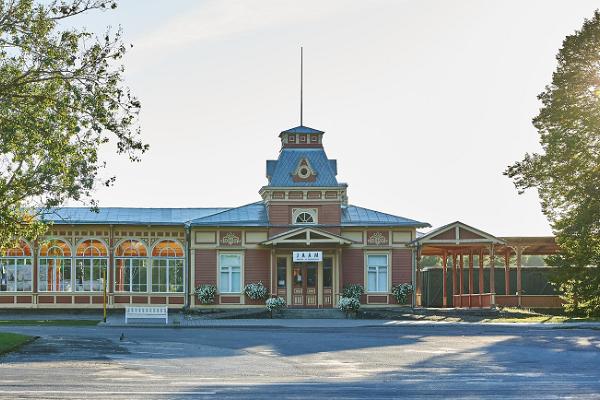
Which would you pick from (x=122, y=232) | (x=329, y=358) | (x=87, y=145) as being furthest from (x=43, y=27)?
(x=122, y=232)

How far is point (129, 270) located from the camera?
4753cm

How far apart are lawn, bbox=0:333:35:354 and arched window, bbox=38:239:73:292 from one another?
58.6 ft

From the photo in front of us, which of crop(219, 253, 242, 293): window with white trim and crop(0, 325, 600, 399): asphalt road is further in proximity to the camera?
crop(219, 253, 242, 293): window with white trim

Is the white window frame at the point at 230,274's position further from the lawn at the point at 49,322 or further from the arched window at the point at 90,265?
the lawn at the point at 49,322

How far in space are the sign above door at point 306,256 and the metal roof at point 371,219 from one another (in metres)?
2.40

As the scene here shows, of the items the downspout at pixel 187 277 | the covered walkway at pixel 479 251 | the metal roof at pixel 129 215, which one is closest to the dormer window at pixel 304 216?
the covered walkway at pixel 479 251

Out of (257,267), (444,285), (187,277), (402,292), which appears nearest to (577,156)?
(402,292)

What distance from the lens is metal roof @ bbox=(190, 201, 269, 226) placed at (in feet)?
156

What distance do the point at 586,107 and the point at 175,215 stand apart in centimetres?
2020

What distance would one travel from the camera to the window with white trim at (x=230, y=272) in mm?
47500

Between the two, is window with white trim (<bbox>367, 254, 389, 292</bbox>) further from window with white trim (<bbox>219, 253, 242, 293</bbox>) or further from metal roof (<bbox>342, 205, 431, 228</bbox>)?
window with white trim (<bbox>219, 253, 242, 293</bbox>)

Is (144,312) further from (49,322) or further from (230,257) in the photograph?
(230,257)

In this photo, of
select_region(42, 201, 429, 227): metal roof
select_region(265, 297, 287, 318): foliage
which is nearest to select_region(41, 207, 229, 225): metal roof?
select_region(42, 201, 429, 227): metal roof

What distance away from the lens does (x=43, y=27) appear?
20.5 m
